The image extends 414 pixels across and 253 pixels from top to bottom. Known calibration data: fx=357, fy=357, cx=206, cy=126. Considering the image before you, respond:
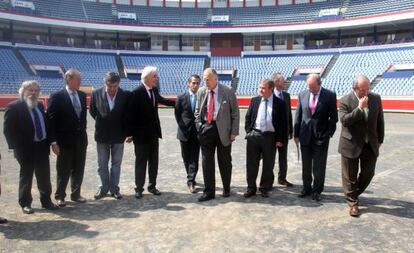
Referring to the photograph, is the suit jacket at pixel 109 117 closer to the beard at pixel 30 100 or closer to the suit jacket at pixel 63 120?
the suit jacket at pixel 63 120

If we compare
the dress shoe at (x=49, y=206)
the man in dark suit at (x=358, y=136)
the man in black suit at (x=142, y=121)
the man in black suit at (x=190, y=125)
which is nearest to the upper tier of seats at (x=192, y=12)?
the man in black suit at (x=190, y=125)

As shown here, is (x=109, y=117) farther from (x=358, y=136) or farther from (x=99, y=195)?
(x=358, y=136)

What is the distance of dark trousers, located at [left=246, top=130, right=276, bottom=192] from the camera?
6.37m

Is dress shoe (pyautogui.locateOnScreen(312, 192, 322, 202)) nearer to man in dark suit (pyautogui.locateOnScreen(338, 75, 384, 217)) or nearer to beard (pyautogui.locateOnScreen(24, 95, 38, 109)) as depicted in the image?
man in dark suit (pyautogui.locateOnScreen(338, 75, 384, 217))

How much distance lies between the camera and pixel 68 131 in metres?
5.86

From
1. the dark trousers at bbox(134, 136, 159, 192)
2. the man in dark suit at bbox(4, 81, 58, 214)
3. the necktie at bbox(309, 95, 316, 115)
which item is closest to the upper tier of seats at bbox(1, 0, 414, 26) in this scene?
the necktie at bbox(309, 95, 316, 115)

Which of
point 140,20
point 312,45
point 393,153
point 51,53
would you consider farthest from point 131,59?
point 393,153

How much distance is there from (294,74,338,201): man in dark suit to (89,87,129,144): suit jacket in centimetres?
316

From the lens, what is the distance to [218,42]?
43.2 m

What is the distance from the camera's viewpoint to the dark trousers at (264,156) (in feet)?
20.9

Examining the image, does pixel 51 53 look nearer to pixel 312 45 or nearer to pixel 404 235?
pixel 312 45

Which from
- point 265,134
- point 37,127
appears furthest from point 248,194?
point 37,127

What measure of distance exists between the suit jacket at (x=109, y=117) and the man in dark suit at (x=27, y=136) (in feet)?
2.95

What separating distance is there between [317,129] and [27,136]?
4677 millimetres
